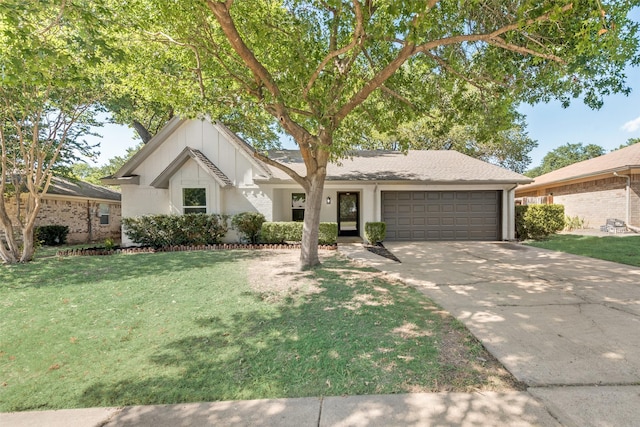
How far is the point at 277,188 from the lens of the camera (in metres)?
12.8

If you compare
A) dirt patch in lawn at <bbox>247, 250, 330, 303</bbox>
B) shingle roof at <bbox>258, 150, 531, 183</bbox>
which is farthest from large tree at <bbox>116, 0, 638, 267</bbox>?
shingle roof at <bbox>258, 150, 531, 183</bbox>

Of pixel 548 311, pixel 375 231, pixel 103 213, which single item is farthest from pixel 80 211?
pixel 548 311

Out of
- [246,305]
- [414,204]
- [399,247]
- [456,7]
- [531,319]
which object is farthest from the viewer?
[414,204]

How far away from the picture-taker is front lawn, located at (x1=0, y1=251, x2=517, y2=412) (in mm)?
2818

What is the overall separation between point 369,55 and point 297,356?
7473 mm

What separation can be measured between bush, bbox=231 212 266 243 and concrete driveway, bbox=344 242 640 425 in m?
5.73

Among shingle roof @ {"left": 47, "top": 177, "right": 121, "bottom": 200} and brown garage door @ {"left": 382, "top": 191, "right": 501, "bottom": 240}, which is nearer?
brown garage door @ {"left": 382, "top": 191, "right": 501, "bottom": 240}

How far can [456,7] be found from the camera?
5.93 metres

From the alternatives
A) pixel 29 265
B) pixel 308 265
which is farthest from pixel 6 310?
pixel 308 265

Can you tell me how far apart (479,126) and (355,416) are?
796cm

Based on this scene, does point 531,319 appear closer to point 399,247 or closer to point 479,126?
point 479,126

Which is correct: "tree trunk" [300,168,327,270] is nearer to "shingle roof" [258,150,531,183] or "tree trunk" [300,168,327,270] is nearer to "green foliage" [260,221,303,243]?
"green foliage" [260,221,303,243]

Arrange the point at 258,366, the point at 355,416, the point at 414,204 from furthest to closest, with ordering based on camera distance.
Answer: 1. the point at 414,204
2. the point at 258,366
3. the point at 355,416

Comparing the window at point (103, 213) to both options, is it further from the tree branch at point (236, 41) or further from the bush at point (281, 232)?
the tree branch at point (236, 41)
